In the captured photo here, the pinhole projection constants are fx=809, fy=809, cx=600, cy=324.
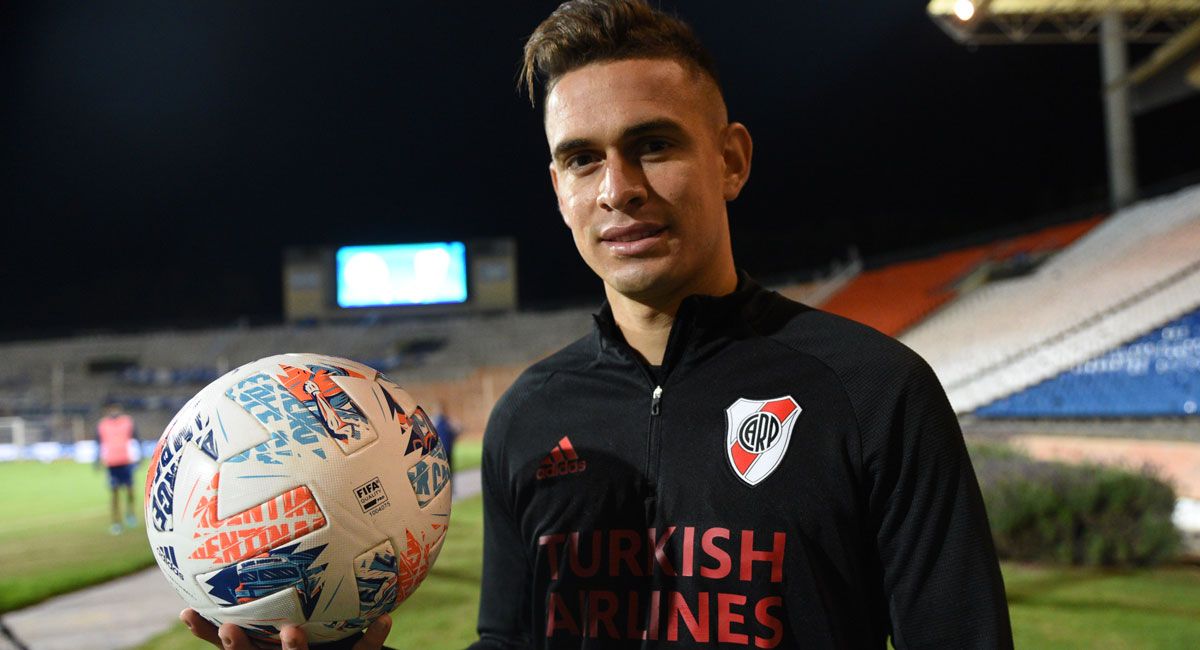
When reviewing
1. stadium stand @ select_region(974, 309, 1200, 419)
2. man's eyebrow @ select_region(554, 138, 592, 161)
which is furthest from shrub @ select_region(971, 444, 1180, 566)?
stadium stand @ select_region(974, 309, 1200, 419)

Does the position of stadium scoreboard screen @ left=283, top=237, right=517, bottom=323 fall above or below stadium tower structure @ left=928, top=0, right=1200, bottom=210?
below

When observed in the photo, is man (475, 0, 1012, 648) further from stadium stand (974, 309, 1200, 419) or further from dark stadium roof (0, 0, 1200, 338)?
dark stadium roof (0, 0, 1200, 338)

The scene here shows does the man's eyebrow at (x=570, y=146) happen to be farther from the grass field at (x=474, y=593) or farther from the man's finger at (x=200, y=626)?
the grass field at (x=474, y=593)

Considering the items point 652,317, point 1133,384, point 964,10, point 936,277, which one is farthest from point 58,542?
point 936,277

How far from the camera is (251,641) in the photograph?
162 centimetres

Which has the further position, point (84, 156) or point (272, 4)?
point (84, 156)

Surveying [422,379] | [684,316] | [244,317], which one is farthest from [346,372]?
[244,317]

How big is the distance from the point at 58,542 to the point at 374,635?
1027cm

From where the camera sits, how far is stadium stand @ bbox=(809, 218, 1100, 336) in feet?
71.9

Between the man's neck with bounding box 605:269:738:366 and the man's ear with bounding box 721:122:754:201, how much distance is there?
198 mm

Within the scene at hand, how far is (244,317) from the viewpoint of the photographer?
35938 millimetres

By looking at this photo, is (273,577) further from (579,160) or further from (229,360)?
(229,360)

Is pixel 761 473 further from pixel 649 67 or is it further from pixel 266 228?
pixel 266 228

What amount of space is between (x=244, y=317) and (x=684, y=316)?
3778 cm
